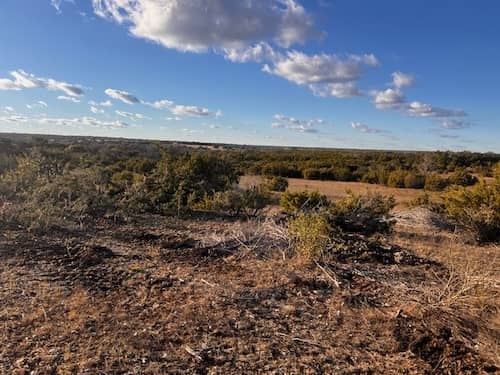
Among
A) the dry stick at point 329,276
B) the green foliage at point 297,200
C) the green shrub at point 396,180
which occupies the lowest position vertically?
the green shrub at point 396,180

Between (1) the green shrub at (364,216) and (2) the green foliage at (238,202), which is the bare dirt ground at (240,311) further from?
(2) the green foliage at (238,202)

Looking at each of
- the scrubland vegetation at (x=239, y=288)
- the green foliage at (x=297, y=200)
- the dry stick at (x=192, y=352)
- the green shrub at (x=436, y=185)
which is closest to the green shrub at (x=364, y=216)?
the scrubland vegetation at (x=239, y=288)

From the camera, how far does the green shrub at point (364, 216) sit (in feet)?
24.7

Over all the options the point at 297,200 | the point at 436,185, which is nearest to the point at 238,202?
the point at 297,200

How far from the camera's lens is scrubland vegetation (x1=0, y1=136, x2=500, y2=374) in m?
3.05

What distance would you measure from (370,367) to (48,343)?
2.54 metres

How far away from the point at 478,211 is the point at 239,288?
527 centimetres

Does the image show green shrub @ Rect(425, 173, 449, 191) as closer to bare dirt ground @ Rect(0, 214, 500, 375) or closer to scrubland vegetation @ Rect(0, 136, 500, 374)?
scrubland vegetation @ Rect(0, 136, 500, 374)

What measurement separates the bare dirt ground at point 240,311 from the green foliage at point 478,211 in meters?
1.41

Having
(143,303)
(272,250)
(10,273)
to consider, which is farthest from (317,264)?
(10,273)

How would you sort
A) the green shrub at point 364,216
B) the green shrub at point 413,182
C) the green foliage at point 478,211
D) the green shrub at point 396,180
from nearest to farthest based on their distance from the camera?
the green foliage at point 478,211 → the green shrub at point 364,216 → the green shrub at point 413,182 → the green shrub at point 396,180

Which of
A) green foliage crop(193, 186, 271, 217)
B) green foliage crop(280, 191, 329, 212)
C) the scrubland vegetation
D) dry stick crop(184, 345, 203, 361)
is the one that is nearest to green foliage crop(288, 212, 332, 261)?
the scrubland vegetation

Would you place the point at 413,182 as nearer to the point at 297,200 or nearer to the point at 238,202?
the point at 297,200

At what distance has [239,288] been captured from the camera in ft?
14.5
